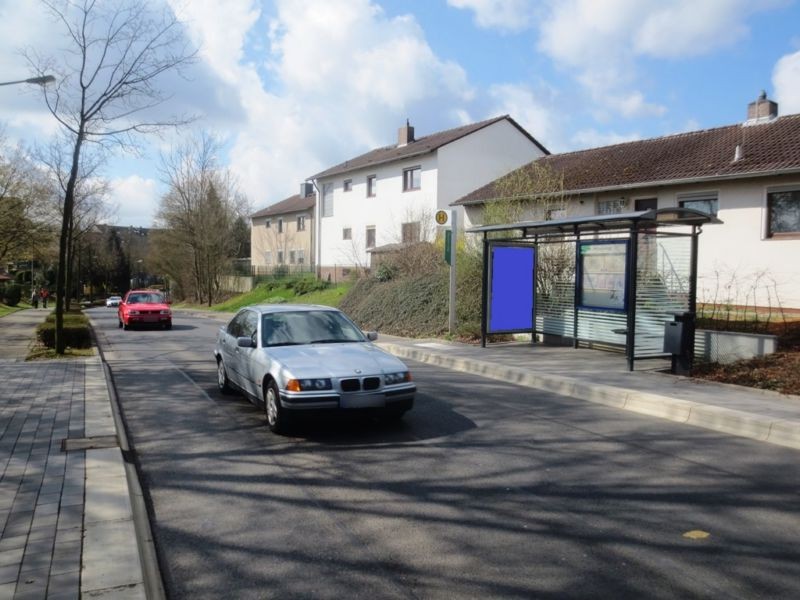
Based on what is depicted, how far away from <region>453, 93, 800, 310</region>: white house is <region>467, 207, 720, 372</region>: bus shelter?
367 centimetres

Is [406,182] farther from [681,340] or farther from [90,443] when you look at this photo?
[90,443]

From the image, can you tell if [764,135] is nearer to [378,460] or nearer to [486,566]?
[378,460]

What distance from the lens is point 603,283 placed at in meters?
13.2

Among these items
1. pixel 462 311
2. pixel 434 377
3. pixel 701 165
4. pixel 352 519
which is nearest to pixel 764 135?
pixel 701 165

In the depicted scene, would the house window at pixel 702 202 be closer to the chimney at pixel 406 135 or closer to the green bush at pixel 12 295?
the chimney at pixel 406 135

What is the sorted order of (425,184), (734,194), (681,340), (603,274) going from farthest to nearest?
(425,184) → (734,194) → (603,274) → (681,340)

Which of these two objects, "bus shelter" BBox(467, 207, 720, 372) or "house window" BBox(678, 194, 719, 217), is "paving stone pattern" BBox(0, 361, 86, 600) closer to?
"bus shelter" BBox(467, 207, 720, 372)

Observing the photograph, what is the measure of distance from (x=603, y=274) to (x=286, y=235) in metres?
42.6

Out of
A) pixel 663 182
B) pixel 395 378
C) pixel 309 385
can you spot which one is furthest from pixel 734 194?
pixel 309 385

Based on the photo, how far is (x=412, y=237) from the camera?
27.2 m

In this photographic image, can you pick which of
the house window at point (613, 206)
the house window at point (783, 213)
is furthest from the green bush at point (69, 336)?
the house window at point (783, 213)

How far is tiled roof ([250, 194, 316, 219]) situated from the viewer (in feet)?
166

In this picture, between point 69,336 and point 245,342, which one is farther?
point 69,336

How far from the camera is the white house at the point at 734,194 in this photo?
1783cm
